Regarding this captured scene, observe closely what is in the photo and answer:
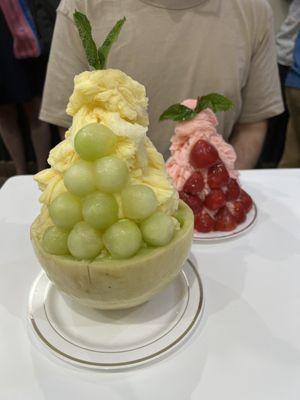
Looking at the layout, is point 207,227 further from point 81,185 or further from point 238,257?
point 81,185

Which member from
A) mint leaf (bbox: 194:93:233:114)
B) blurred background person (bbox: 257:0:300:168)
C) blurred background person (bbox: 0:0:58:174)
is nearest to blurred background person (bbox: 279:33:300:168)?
blurred background person (bbox: 257:0:300:168)

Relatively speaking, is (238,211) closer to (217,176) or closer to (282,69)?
(217,176)

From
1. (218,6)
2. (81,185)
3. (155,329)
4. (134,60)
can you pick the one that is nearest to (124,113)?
(81,185)

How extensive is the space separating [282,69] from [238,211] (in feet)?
5.08

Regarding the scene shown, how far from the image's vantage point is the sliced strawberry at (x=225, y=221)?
877 mm

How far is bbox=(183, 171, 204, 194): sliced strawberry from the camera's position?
2.92 ft

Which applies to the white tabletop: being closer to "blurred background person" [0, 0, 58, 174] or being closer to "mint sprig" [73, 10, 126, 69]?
"mint sprig" [73, 10, 126, 69]

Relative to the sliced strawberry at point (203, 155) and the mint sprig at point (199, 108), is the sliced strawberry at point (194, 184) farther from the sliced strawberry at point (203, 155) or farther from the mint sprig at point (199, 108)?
the mint sprig at point (199, 108)

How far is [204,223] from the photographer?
87 centimetres

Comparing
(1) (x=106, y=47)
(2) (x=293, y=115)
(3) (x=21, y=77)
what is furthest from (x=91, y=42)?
(2) (x=293, y=115)

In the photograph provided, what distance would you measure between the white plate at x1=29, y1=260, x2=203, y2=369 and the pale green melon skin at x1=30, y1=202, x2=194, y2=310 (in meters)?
0.04

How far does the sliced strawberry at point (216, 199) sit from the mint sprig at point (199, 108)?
0.57 feet

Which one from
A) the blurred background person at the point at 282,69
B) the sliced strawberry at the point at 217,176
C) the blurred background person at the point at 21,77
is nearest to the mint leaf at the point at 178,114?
the sliced strawberry at the point at 217,176

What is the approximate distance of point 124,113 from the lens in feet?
1.97
